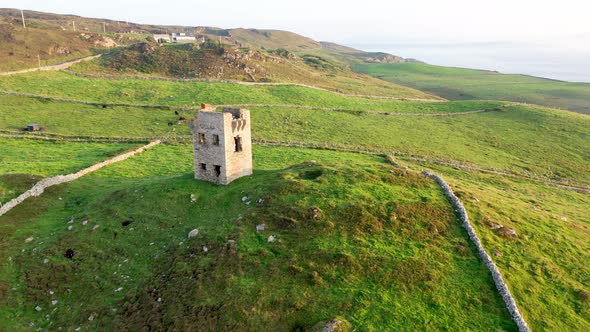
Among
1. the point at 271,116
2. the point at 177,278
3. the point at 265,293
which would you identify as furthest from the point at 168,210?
the point at 271,116

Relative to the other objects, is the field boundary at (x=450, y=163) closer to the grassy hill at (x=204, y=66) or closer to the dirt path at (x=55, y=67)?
the grassy hill at (x=204, y=66)

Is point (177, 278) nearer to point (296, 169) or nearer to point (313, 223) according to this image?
point (313, 223)

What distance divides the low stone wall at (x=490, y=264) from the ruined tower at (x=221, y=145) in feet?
57.2

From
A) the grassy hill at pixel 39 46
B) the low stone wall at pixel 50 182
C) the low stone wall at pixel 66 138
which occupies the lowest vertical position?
the low stone wall at pixel 50 182

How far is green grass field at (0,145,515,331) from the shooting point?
20969mm

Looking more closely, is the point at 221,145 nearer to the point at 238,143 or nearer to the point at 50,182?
the point at 238,143

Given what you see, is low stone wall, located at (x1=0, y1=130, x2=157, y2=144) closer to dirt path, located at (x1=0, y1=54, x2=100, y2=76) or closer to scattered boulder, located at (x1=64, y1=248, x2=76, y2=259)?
scattered boulder, located at (x1=64, y1=248, x2=76, y2=259)

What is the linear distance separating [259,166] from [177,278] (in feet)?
82.8

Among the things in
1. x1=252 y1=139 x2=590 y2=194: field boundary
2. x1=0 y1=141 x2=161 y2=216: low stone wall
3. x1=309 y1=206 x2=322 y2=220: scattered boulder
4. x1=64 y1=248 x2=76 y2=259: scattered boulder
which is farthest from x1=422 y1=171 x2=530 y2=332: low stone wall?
x1=0 y1=141 x2=161 y2=216: low stone wall

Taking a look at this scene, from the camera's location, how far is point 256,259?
24.1m

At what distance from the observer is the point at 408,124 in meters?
76.6

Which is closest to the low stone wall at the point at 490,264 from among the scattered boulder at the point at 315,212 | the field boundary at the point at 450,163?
the scattered boulder at the point at 315,212

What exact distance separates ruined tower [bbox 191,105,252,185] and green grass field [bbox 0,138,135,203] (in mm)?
17547

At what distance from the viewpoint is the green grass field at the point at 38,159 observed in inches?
1492
